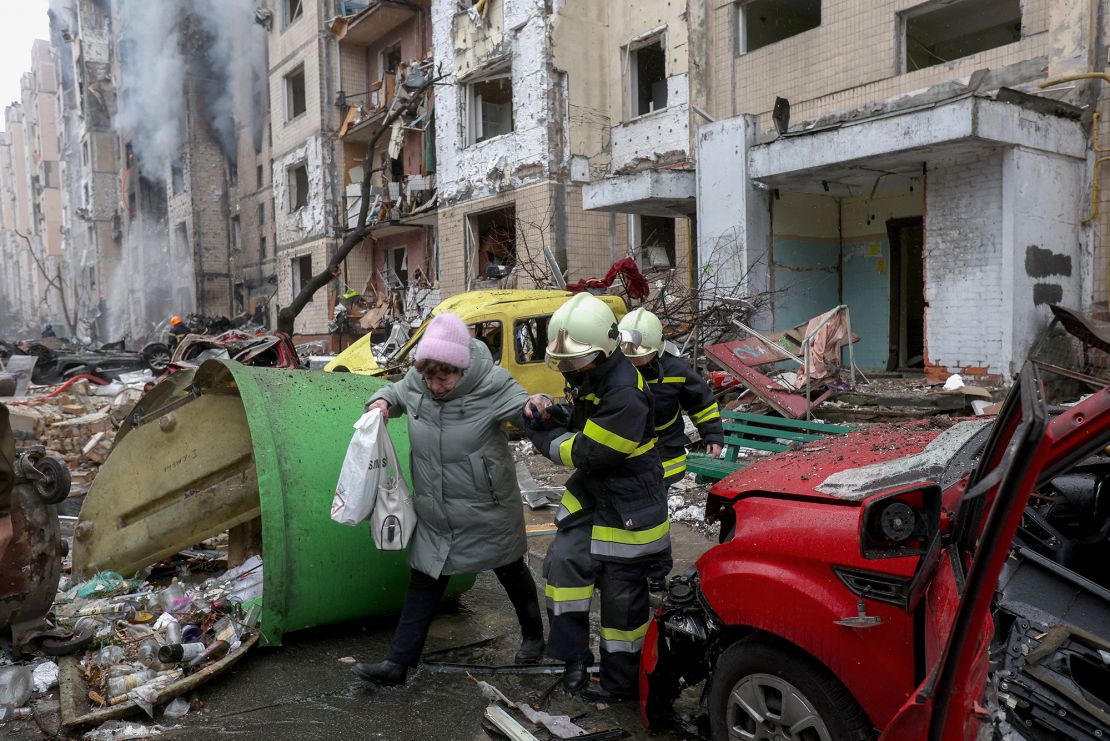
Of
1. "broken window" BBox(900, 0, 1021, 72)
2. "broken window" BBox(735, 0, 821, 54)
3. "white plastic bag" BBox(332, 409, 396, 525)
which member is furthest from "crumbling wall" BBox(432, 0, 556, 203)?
"white plastic bag" BBox(332, 409, 396, 525)

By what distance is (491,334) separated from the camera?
372 inches

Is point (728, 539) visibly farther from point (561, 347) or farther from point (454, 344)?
point (454, 344)

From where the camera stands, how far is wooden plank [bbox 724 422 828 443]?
20.2 feet

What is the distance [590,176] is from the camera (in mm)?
14836

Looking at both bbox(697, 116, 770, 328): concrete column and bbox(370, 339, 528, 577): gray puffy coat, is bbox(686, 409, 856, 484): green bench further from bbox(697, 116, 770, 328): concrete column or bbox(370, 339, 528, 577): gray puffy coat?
bbox(697, 116, 770, 328): concrete column

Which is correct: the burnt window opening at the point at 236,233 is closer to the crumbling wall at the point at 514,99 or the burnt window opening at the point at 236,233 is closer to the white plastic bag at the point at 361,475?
the crumbling wall at the point at 514,99

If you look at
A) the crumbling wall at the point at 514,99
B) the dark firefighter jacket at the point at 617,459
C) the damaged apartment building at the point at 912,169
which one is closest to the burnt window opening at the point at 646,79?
the crumbling wall at the point at 514,99

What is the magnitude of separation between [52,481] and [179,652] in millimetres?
995

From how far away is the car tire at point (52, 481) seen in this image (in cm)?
358

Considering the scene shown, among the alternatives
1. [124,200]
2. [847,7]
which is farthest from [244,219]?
[847,7]

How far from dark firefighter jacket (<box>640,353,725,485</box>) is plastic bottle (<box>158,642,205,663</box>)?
8.02 ft

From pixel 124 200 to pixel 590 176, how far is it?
110 feet

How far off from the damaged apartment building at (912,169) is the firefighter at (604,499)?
241 inches

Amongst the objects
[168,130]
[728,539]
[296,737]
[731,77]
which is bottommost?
[296,737]
